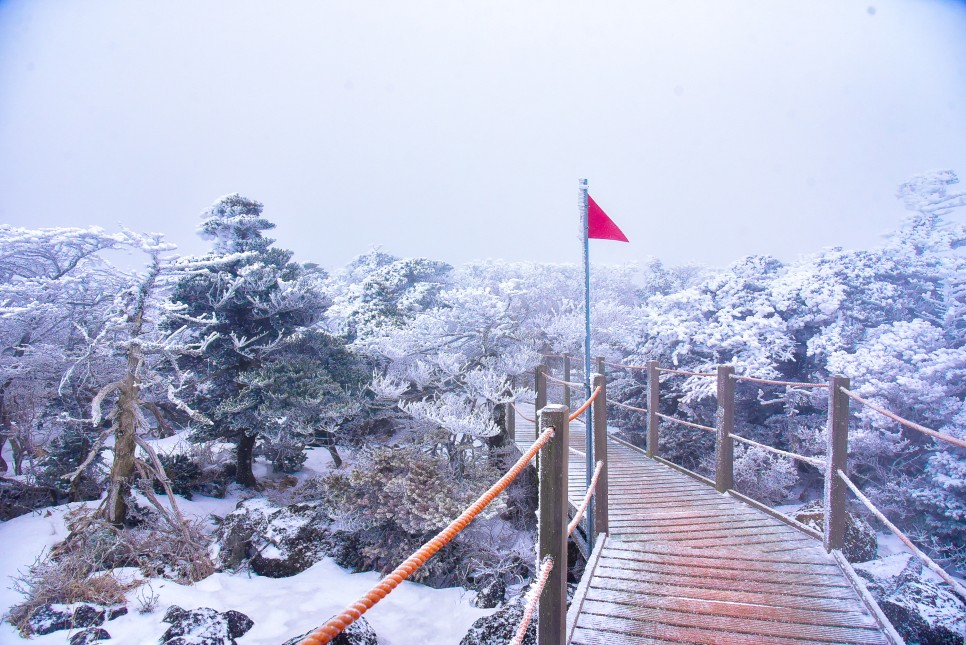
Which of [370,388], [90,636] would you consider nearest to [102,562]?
[90,636]

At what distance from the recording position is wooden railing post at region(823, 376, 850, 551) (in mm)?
2732

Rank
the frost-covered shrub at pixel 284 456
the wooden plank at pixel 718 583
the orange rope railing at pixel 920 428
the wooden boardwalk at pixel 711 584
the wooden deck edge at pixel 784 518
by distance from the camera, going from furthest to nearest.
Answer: the frost-covered shrub at pixel 284 456, the wooden deck edge at pixel 784 518, the wooden plank at pixel 718 583, the wooden boardwalk at pixel 711 584, the orange rope railing at pixel 920 428

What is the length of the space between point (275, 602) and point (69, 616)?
6.27 feet

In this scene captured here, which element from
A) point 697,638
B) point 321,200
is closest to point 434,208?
point 321,200

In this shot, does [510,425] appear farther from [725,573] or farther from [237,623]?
[725,573]

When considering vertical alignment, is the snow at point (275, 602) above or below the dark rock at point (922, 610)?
below

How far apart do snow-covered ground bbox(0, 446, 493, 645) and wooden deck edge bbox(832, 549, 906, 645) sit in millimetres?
3589

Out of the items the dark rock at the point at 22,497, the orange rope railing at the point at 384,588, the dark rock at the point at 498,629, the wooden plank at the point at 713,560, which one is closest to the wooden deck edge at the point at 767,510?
the wooden plank at the point at 713,560

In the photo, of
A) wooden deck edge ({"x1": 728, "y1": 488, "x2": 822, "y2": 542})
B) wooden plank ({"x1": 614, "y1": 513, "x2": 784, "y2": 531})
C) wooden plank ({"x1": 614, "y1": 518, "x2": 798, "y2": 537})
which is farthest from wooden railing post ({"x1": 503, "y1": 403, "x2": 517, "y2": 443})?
wooden plank ({"x1": 614, "y1": 518, "x2": 798, "y2": 537})

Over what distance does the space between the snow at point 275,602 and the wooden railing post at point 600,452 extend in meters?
2.61

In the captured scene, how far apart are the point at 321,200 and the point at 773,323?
373 ft

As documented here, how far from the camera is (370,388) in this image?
8234 millimetres

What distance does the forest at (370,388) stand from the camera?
18.6 ft

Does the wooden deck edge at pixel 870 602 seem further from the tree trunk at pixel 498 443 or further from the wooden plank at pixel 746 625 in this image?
the tree trunk at pixel 498 443
